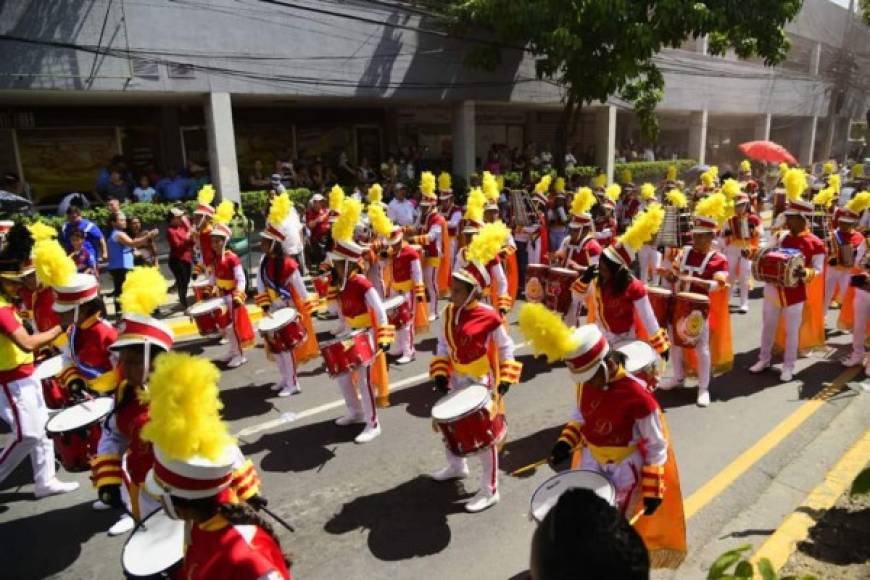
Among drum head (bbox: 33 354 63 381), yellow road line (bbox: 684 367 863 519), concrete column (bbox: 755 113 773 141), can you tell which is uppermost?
concrete column (bbox: 755 113 773 141)

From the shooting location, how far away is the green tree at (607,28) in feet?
51.5

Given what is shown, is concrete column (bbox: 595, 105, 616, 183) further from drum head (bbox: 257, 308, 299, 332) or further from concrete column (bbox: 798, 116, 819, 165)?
concrete column (bbox: 798, 116, 819, 165)

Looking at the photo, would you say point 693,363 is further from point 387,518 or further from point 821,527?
point 387,518

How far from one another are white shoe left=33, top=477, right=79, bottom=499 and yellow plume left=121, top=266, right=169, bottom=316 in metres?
2.57

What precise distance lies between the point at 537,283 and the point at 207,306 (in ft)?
13.5

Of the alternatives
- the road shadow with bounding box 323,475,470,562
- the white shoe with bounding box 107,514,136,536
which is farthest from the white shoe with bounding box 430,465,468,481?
the white shoe with bounding box 107,514,136,536

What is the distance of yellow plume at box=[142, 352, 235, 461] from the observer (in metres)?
2.57

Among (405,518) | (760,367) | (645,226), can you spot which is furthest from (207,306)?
(760,367)

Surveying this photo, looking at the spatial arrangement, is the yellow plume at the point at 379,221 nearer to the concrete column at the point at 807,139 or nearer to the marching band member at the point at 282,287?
the marching band member at the point at 282,287

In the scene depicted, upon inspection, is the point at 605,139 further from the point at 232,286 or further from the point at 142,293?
the point at 142,293

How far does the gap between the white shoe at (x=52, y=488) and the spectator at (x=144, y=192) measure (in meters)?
8.93

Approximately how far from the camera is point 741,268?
11023 millimetres

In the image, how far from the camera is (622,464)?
3926mm

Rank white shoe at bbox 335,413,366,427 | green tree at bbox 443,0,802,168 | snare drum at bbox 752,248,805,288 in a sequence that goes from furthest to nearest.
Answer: green tree at bbox 443,0,802,168 → snare drum at bbox 752,248,805,288 → white shoe at bbox 335,413,366,427
